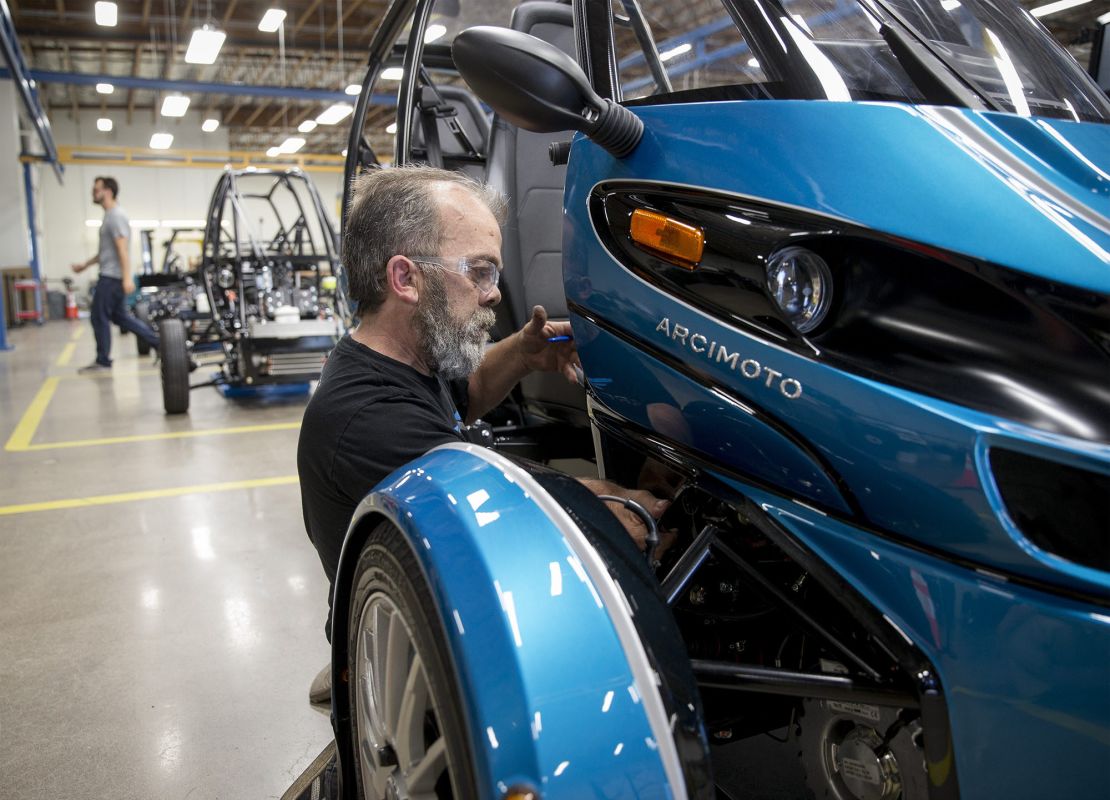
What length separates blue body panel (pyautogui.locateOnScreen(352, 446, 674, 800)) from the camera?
0.84 metres

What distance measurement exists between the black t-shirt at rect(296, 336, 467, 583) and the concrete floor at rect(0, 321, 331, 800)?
736 mm

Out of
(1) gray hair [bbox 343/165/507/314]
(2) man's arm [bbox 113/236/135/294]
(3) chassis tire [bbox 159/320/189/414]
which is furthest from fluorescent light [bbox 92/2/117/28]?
(1) gray hair [bbox 343/165/507/314]

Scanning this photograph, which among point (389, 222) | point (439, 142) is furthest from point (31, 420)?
point (389, 222)

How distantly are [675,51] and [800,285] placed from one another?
0.56 meters

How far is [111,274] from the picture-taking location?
8.81m

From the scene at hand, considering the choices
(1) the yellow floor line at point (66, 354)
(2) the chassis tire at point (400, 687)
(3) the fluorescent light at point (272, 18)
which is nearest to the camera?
(2) the chassis tire at point (400, 687)

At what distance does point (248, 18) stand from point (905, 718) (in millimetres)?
18937

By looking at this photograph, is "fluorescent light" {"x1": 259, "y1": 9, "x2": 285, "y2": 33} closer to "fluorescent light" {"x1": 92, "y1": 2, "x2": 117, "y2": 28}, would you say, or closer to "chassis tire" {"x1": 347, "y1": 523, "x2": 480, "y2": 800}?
"fluorescent light" {"x1": 92, "y1": 2, "x2": 117, "y2": 28}

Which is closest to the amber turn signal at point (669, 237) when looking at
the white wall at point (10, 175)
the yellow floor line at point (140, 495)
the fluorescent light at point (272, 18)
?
the yellow floor line at point (140, 495)

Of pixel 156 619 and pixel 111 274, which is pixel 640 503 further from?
pixel 111 274

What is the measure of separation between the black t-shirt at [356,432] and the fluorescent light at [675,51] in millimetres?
725

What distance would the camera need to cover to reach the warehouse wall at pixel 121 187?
25672 millimetres

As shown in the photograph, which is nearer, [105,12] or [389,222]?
[389,222]

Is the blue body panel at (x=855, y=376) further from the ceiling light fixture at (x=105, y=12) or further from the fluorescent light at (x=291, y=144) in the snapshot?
the fluorescent light at (x=291, y=144)
